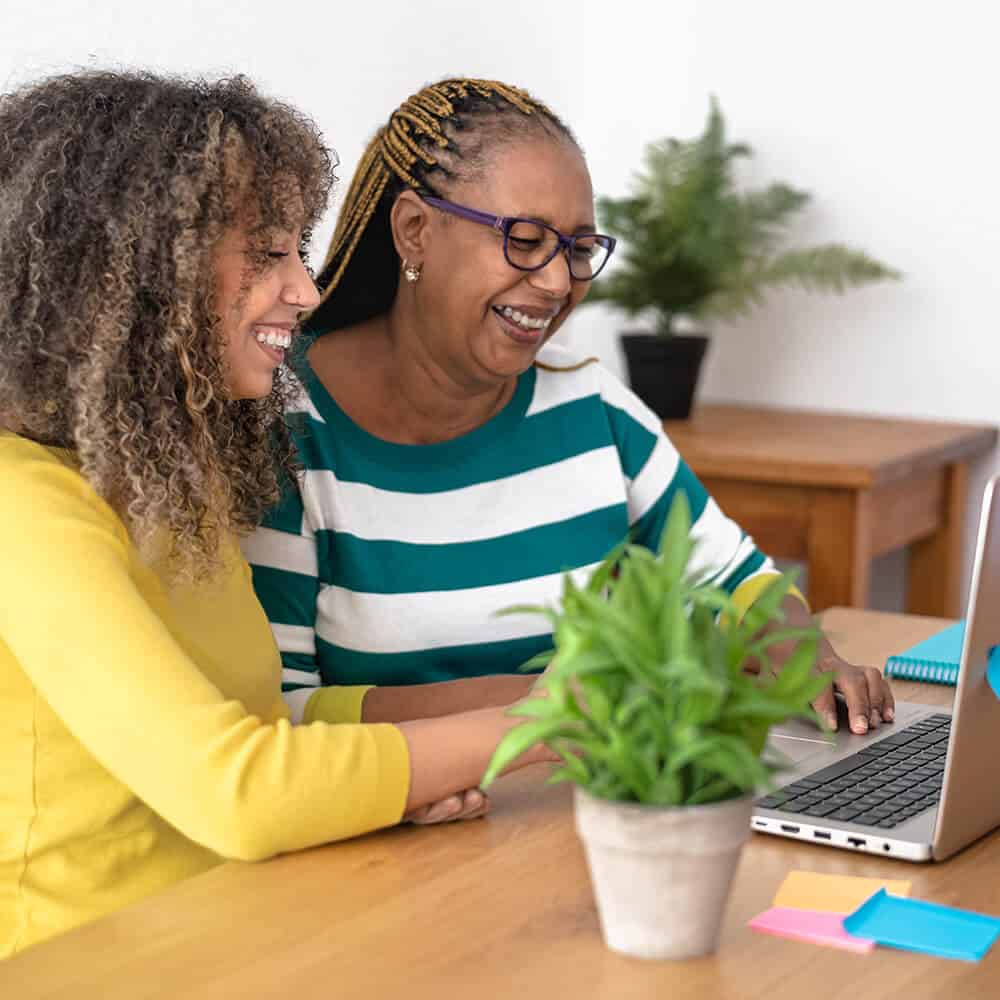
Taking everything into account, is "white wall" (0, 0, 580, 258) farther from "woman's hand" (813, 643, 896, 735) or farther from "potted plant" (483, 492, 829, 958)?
"potted plant" (483, 492, 829, 958)

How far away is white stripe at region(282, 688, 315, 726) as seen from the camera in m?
1.44

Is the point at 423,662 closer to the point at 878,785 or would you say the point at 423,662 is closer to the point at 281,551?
the point at 281,551

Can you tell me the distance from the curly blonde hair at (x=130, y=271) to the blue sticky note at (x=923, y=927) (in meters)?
→ 0.58

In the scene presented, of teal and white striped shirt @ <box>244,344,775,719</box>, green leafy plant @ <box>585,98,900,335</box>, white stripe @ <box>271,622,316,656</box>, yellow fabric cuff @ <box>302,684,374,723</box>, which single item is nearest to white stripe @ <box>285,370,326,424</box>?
teal and white striped shirt @ <box>244,344,775,719</box>

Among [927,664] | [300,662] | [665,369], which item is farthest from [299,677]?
[665,369]

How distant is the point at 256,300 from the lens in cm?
129

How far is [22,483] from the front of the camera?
45.3 inches

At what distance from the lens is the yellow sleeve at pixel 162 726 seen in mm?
1065

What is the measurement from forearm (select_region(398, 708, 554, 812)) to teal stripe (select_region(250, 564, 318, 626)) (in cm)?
46

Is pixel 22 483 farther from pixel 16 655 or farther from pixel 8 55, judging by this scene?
pixel 8 55

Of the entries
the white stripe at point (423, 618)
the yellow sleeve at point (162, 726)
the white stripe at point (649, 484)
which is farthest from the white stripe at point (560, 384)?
the yellow sleeve at point (162, 726)

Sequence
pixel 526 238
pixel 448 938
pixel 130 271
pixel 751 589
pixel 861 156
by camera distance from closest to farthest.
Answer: pixel 448 938 < pixel 130 271 < pixel 526 238 < pixel 751 589 < pixel 861 156

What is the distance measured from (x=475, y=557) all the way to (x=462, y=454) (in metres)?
0.12

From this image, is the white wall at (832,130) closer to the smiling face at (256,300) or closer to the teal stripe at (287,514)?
the teal stripe at (287,514)
